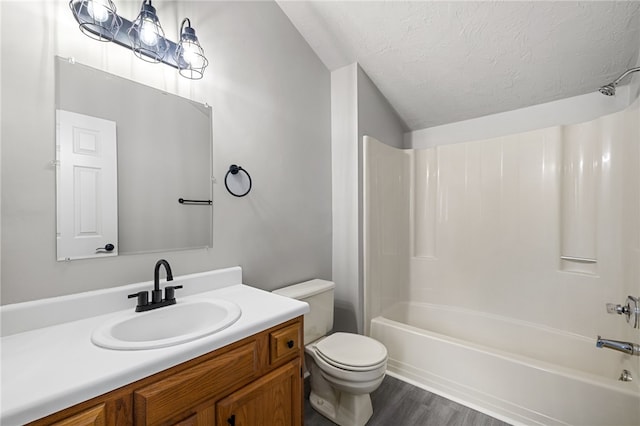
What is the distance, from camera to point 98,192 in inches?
46.4

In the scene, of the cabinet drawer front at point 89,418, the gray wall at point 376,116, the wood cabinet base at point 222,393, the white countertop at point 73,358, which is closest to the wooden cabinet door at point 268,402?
the wood cabinet base at point 222,393

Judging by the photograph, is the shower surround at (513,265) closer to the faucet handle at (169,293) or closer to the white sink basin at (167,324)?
the white sink basin at (167,324)

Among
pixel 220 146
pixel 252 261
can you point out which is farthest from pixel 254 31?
pixel 252 261

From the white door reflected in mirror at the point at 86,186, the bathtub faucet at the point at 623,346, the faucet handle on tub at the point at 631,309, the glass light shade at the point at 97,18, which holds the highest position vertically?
the glass light shade at the point at 97,18

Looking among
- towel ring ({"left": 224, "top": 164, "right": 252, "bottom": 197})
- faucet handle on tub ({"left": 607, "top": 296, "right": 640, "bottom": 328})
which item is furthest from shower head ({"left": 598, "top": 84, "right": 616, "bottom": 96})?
towel ring ({"left": 224, "top": 164, "right": 252, "bottom": 197})

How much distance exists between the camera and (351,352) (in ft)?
5.46

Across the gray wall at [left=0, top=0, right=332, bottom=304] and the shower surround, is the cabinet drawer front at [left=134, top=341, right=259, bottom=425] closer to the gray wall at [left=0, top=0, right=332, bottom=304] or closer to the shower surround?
the gray wall at [left=0, top=0, right=332, bottom=304]

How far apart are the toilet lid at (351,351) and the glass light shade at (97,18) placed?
189cm

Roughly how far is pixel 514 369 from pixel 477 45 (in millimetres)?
2092

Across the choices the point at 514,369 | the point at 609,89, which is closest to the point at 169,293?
the point at 514,369

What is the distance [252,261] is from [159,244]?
554 mm

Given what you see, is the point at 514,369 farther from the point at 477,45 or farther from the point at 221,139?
the point at 221,139

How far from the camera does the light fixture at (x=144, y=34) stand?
3.66 ft

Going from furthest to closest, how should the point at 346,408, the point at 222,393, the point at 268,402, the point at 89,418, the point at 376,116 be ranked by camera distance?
the point at 376,116 < the point at 346,408 < the point at 268,402 < the point at 222,393 < the point at 89,418
